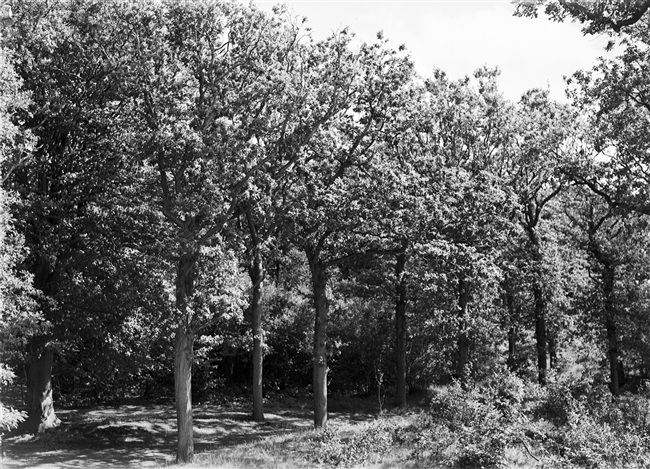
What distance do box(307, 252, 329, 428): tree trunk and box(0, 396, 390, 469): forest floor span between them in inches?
29.1

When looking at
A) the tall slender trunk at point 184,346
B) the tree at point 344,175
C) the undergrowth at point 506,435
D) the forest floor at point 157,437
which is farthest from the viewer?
the tree at point 344,175

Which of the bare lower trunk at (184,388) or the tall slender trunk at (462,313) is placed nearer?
the bare lower trunk at (184,388)

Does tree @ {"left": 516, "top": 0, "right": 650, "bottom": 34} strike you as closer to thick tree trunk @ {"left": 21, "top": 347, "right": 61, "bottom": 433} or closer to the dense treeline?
the dense treeline

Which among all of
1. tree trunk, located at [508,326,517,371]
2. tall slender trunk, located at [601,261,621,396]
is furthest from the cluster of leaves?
tree trunk, located at [508,326,517,371]

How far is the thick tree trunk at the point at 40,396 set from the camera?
81.4 feet

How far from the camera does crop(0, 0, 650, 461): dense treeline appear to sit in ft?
70.7

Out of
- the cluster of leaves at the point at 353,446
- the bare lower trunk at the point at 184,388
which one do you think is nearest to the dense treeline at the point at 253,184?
the bare lower trunk at the point at 184,388

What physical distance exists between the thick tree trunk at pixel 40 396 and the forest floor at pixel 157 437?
55 centimetres

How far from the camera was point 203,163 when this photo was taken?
21984 mm

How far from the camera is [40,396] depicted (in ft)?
82.8

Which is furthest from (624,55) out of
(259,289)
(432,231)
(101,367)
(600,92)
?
(101,367)

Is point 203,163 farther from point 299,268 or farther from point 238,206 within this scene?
point 299,268

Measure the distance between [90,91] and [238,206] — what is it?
7045 mm

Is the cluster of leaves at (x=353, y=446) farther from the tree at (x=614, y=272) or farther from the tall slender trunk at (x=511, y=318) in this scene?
the tree at (x=614, y=272)
